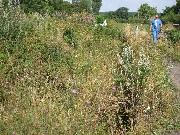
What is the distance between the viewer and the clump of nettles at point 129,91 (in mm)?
8211

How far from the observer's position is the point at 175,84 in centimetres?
1212

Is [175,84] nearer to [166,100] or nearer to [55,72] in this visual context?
[166,100]

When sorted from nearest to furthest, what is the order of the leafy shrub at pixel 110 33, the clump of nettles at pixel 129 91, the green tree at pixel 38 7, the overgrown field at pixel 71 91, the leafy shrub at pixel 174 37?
the overgrown field at pixel 71 91 < the clump of nettles at pixel 129 91 < the leafy shrub at pixel 110 33 < the green tree at pixel 38 7 < the leafy shrub at pixel 174 37

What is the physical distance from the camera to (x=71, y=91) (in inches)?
352

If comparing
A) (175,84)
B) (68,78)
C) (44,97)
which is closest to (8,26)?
(68,78)

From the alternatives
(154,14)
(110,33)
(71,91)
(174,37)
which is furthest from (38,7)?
(154,14)

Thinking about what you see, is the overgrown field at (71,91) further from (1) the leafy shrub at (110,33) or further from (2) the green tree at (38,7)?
(2) the green tree at (38,7)

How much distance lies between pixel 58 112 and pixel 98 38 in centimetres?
775

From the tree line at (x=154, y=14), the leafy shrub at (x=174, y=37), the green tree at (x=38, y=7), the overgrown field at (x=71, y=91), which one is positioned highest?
the green tree at (x=38, y=7)

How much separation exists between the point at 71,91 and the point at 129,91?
111 cm

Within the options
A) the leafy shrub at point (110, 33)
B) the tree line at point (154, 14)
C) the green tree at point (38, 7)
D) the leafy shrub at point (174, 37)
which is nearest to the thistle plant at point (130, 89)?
the leafy shrub at point (110, 33)

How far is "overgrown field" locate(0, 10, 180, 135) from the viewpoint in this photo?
770 centimetres

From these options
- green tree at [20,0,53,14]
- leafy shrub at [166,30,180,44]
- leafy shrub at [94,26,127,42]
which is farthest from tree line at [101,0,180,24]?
leafy shrub at [94,26,127,42]

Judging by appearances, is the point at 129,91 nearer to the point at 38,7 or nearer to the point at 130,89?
the point at 130,89
